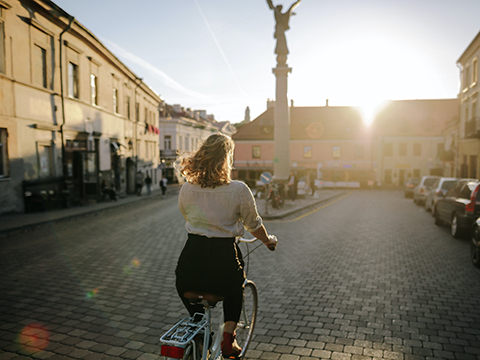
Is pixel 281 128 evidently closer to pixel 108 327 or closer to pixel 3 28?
pixel 3 28

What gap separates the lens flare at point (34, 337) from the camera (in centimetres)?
412

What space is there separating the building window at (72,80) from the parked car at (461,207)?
1762 cm

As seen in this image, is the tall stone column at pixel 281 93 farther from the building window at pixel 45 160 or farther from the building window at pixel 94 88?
the building window at pixel 45 160

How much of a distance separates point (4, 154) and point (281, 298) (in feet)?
44.7

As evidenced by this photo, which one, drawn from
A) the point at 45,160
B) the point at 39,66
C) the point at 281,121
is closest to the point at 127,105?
the point at 39,66

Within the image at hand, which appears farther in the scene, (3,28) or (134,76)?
(134,76)

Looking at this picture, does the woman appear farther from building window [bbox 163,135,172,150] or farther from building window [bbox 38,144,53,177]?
building window [bbox 163,135,172,150]

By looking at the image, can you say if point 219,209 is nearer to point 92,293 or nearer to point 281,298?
point 281,298

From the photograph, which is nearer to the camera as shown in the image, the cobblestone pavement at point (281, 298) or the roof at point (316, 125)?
the cobblestone pavement at point (281, 298)

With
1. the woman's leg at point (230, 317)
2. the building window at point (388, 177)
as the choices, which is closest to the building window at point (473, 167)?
the building window at point (388, 177)

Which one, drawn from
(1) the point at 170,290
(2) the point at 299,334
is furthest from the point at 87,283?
(2) the point at 299,334

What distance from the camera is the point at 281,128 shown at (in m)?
22.8

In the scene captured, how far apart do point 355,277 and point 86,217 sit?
1276cm

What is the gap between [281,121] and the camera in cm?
2255
